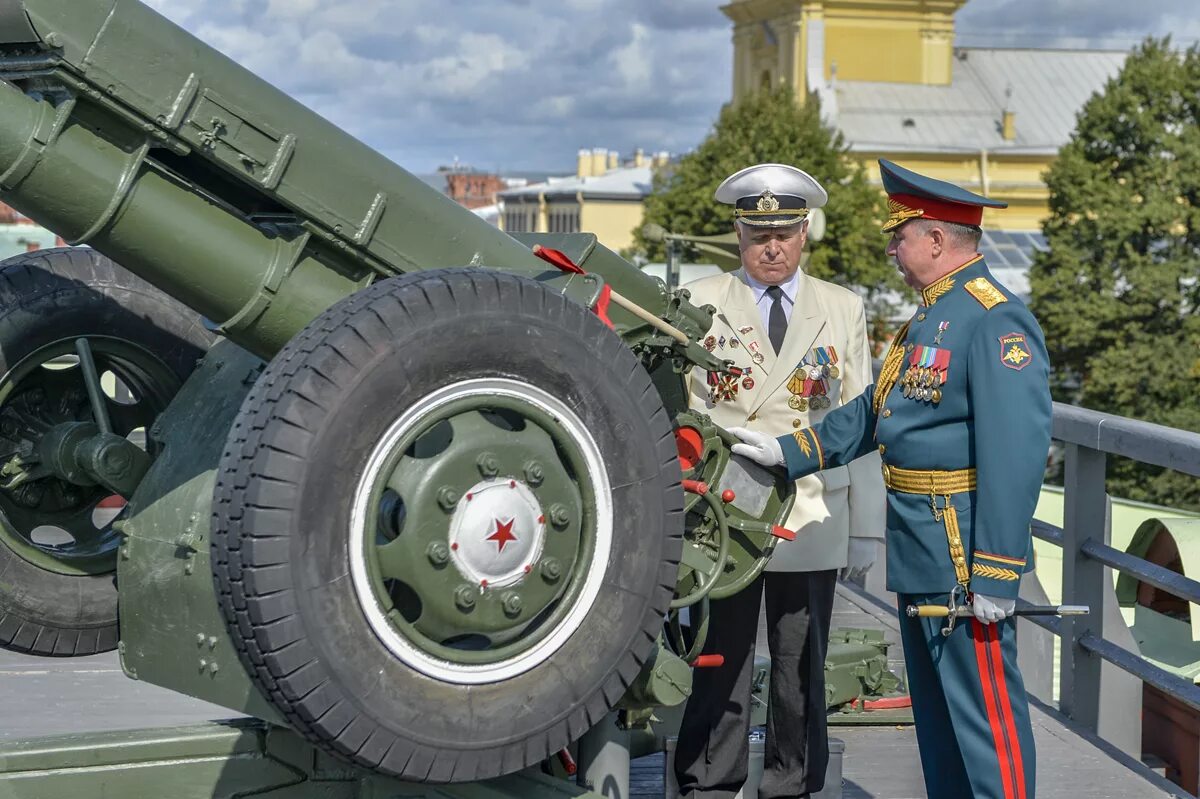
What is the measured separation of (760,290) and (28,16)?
226cm

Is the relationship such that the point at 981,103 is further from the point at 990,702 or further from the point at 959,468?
the point at 990,702

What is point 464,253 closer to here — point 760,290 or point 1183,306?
point 760,290

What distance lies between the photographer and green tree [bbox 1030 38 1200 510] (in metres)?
42.2

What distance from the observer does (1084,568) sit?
19.1 feet

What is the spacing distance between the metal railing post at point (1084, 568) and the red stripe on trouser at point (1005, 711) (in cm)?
183

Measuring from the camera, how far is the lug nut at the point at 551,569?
10.6 ft

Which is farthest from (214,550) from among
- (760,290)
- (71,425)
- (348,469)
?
(760,290)

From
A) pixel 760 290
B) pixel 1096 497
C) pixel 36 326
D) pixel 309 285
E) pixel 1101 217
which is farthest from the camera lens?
pixel 1101 217

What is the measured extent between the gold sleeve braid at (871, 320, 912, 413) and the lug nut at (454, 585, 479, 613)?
1.47m

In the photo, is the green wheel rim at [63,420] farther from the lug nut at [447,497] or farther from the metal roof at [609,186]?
the metal roof at [609,186]

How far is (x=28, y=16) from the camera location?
3.22m

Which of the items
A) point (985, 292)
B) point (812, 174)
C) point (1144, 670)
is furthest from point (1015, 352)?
point (812, 174)

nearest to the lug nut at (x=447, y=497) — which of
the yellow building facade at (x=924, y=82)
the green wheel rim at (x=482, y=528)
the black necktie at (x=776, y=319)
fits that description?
the green wheel rim at (x=482, y=528)

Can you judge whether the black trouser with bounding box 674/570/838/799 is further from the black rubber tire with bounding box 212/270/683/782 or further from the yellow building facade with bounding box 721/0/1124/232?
the yellow building facade with bounding box 721/0/1124/232
